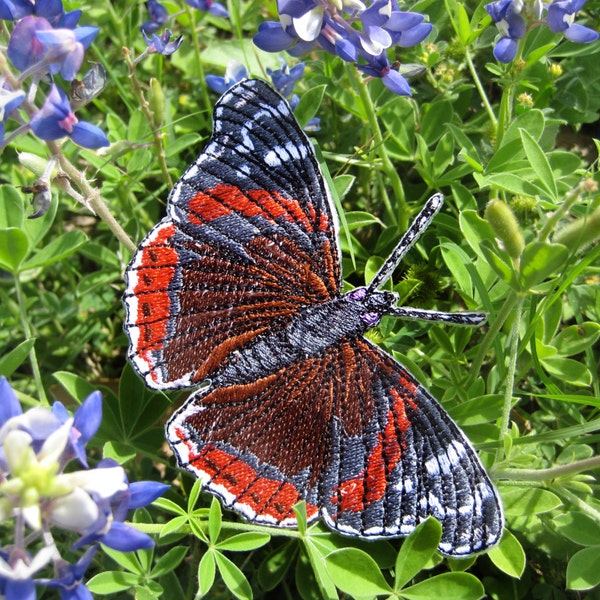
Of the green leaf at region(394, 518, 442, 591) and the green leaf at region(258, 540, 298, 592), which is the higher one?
the green leaf at region(394, 518, 442, 591)

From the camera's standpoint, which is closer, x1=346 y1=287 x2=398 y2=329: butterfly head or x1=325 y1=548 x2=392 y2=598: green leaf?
x1=325 y1=548 x2=392 y2=598: green leaf

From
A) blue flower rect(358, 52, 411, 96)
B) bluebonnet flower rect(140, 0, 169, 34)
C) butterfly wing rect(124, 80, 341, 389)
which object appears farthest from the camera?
bluebonnet flower rect(140, 0, 169, 34)

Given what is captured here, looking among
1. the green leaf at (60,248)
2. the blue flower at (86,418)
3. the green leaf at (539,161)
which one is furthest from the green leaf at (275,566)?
the green leaf at (539,161)

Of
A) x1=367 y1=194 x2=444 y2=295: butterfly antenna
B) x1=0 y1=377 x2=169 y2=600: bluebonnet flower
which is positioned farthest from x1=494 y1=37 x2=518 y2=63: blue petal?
x1=0 y1=377 x2=169 y2=600: bluebonnet flower

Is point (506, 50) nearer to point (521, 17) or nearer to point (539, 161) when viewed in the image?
point (521, 17)

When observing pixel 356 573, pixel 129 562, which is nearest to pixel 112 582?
→ pixel 129 562

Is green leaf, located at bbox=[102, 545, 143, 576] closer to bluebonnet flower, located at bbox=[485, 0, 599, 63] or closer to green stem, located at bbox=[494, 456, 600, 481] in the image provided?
green stem, located at bbox=[494, 456, 600, 481]

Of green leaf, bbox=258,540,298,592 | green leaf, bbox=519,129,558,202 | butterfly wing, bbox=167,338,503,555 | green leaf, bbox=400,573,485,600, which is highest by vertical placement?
green leaf, bbox=519,129,558,202
